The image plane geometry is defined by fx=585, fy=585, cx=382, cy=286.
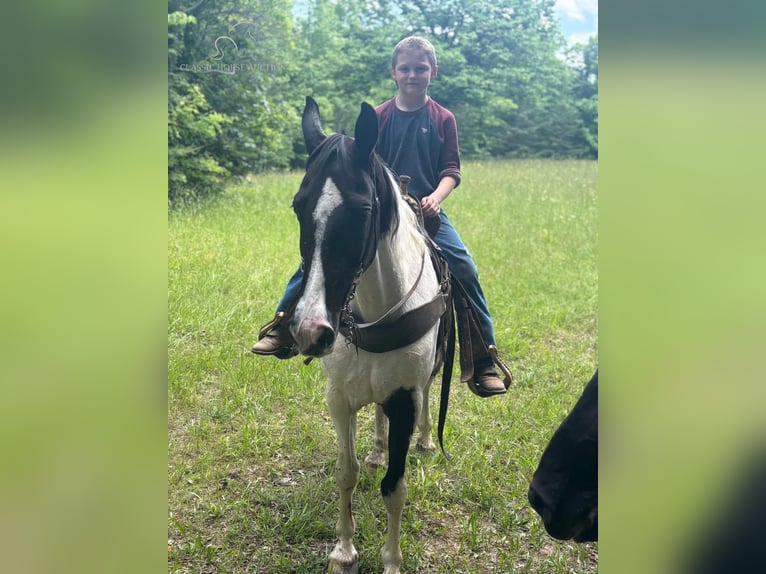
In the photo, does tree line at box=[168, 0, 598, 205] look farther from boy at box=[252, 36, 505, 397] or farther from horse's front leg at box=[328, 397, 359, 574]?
horse's front leg at box=[328, 397, 359, 574]

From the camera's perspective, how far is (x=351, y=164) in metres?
1.83

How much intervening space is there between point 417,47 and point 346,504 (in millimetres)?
1934

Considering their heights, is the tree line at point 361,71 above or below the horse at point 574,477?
above

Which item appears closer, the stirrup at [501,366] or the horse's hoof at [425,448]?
the stirrup at [501,366]

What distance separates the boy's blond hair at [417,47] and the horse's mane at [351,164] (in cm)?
64

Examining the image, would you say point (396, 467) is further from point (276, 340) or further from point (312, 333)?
point (312, 333)

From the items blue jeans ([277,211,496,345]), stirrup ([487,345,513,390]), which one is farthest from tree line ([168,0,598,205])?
Result: stirrup ([487,345,513,390])

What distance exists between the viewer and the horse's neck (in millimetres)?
2082

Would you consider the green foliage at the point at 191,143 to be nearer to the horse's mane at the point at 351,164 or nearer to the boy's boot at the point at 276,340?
the boy's boot at the point at 276,340

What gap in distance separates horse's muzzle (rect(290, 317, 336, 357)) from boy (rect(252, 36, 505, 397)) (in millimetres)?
638

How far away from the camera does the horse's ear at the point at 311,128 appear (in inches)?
77.7

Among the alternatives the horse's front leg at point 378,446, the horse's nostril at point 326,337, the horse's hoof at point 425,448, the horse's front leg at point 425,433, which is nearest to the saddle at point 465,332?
the horse's front leg at point 425,433
